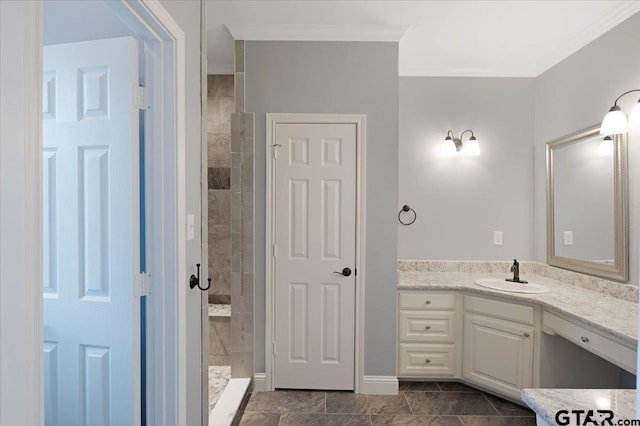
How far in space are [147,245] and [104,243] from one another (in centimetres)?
15

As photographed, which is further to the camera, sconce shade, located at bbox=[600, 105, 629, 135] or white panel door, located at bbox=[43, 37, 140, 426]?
sconce shade, located at bbox=[600, 105, 629, 135]

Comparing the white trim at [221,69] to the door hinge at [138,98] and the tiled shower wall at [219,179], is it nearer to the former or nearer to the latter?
the tiled shower wall at [219,179]

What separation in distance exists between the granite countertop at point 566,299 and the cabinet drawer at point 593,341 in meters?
0.05

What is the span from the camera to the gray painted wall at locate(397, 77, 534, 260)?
3.13 meters

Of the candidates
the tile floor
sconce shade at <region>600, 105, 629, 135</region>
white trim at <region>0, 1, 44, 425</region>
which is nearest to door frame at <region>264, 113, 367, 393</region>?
the tile floor

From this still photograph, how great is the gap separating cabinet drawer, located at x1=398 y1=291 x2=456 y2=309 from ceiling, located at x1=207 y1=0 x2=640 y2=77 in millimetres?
1945

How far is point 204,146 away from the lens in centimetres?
169

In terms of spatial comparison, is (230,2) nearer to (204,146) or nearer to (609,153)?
(204,146)

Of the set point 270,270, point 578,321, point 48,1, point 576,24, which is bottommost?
point 578,321

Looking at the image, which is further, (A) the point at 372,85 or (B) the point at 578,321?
(A) the point at 372,85

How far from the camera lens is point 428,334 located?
2727 mm

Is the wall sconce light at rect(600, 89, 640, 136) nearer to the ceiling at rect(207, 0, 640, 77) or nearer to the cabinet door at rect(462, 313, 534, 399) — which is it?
the ceiling at rect(207, 0, 640, 77)

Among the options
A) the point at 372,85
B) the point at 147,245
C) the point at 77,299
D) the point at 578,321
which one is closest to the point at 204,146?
the point at 147,245

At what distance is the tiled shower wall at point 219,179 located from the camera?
3.31 m
